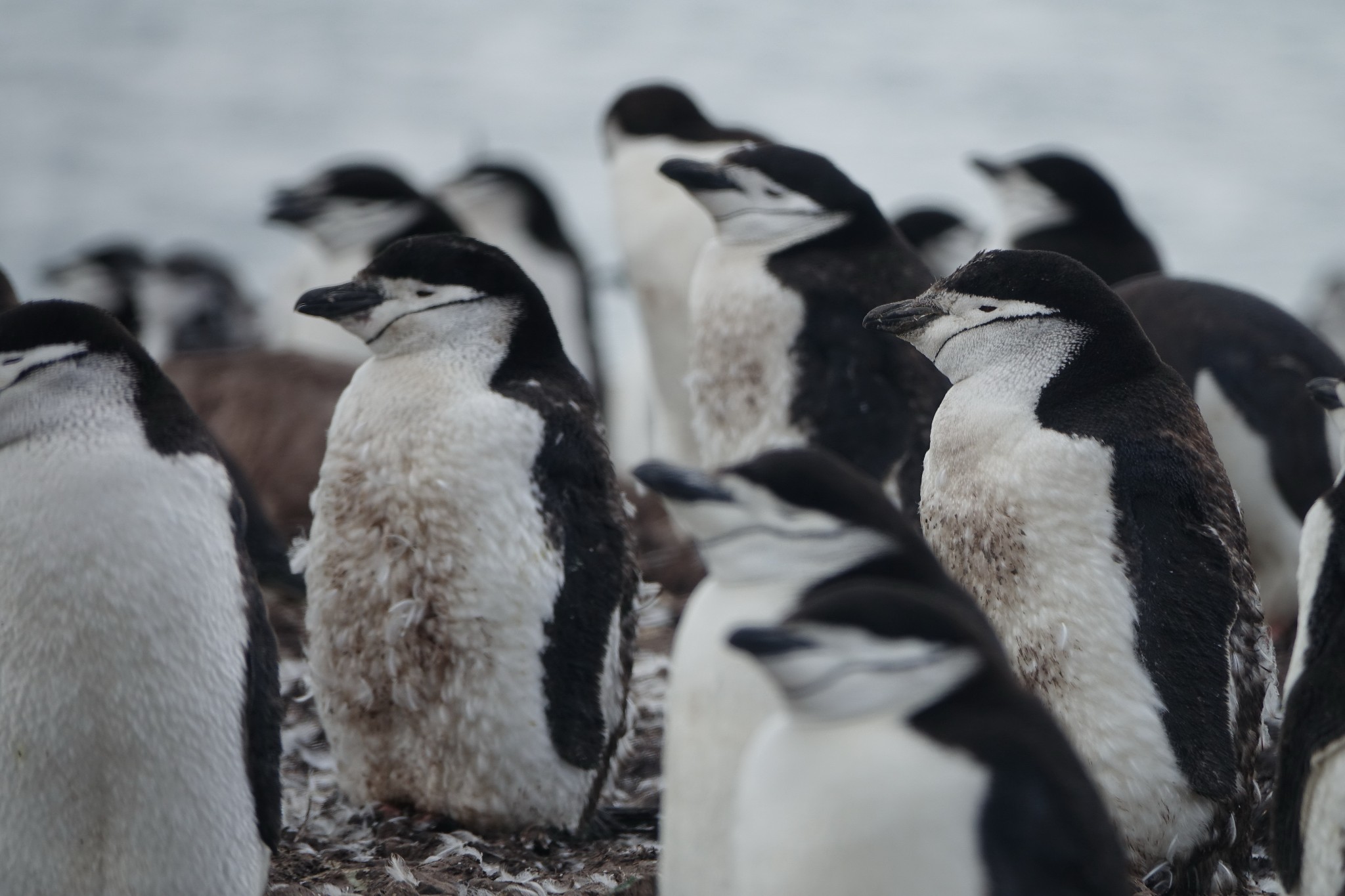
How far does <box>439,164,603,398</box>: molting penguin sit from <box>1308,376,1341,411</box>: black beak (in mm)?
5653

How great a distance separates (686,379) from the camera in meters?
4.57

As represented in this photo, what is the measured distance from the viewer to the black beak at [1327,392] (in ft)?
10.2

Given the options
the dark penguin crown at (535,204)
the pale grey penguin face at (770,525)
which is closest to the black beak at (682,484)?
the pale grey penguin face at (770,525)

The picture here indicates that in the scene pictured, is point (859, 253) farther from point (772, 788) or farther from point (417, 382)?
point (772, 788)

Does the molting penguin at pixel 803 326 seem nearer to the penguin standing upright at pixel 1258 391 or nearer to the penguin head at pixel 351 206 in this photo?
the penguin standing upright at pixel 1258 391

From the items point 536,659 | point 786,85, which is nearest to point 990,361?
point 536,659

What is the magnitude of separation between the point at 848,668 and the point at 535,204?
7127 millimetres

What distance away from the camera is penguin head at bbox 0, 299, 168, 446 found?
2926mm

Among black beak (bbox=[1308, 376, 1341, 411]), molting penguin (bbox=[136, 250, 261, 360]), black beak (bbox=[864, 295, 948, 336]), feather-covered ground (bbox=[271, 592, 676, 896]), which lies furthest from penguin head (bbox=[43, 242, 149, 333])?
black beak (bbox=[1308, 376, 1341, 411])

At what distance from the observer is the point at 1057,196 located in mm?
5855

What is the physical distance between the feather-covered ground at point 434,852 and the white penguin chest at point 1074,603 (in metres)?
0.85

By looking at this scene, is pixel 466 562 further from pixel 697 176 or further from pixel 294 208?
pixel 294 208

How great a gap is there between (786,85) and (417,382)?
130ft

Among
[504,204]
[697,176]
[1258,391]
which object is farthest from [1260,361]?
[504,204]
